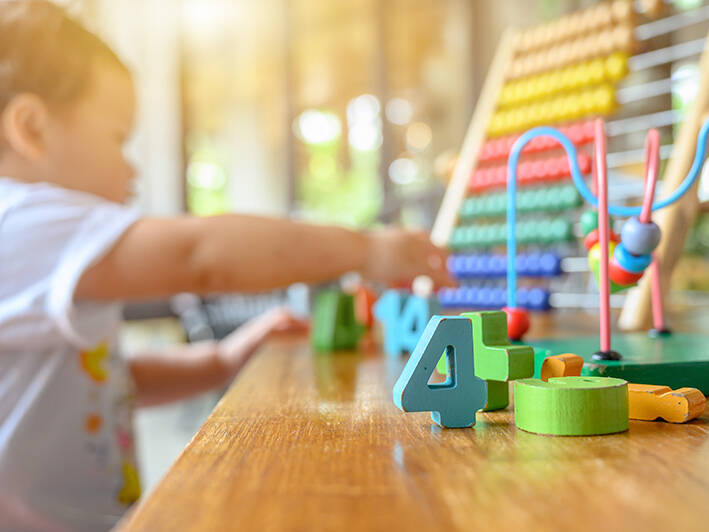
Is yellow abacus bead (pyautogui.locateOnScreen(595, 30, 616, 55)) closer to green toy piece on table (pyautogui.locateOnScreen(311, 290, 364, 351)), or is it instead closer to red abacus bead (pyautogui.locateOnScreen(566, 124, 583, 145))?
red abacus bead (pyautogui.locateOnScreen(566, 124, 583, 145))

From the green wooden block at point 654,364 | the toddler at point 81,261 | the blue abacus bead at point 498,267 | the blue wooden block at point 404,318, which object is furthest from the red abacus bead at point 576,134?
the green wooden block at point 654,364

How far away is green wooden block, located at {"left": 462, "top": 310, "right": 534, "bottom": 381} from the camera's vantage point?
1.17 feet

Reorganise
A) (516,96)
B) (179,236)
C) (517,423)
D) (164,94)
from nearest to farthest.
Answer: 1. (517,423)
2. (179,236)
3. (516,96)
4. (164,94)

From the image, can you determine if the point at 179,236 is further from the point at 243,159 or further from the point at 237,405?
the point at 243,159

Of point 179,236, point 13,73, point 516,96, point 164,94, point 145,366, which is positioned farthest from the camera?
point 164,94

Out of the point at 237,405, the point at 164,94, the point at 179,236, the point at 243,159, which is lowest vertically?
the point at 237,405

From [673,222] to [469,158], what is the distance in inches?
22.8

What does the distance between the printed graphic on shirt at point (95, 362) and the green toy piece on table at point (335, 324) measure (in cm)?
28

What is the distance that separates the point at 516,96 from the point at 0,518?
3.92ft

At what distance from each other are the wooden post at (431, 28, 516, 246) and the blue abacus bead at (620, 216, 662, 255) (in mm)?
715

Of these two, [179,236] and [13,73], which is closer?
[179,236]

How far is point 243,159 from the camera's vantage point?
442 centimetres

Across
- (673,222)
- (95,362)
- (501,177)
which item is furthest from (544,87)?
(95,362)

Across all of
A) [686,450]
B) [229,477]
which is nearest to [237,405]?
[229,477]
